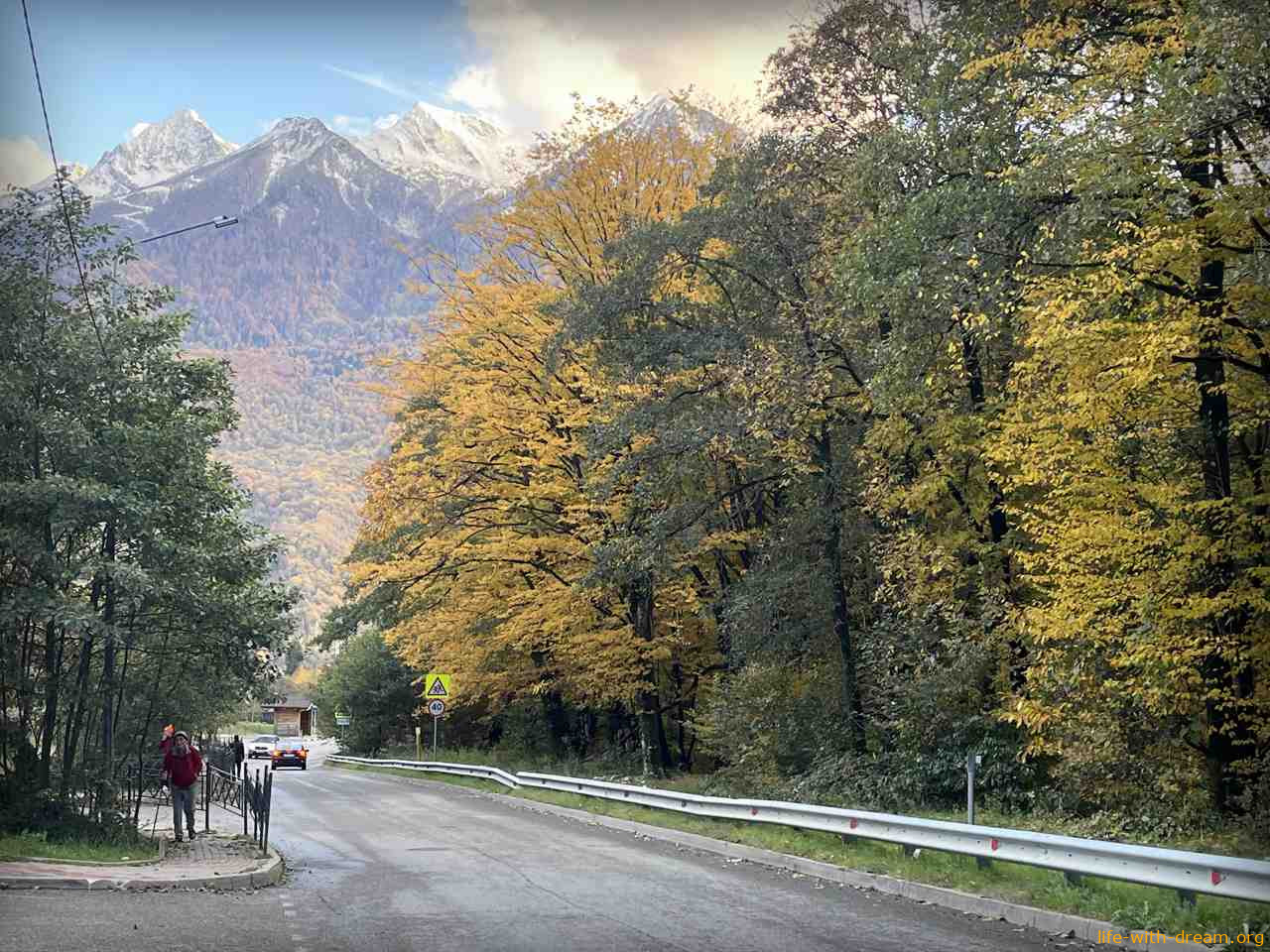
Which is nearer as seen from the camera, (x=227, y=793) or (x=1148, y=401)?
(x=1148, y=401)

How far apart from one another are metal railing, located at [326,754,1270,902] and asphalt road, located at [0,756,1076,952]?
2.92 feet

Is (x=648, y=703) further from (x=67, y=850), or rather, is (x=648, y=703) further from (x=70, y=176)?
(x=70, y=176)

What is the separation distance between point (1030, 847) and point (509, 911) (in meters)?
5.04

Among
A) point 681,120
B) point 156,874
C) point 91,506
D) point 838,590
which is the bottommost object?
point 156,874

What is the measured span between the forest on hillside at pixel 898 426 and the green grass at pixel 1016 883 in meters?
3.50

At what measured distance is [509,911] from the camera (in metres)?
12.0

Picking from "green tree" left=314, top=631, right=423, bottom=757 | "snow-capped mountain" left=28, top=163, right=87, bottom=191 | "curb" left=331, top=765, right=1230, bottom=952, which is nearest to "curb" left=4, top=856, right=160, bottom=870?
"curb" left=331, top=765, right=1230, bottom=952

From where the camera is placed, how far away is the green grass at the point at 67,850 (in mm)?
15336

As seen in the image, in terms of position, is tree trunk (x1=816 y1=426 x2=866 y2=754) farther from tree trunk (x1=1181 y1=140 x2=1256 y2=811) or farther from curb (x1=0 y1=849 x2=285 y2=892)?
curb (x1=0 y1=849 x2=285 y2=892)

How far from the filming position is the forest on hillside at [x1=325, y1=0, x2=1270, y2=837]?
1633 centimetres

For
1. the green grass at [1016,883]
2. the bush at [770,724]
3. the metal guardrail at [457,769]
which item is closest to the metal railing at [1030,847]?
the green grass at [1016,883]

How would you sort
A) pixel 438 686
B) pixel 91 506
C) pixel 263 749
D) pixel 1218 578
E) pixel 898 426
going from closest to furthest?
pixel 1218 578 → pixel 91 506 → pixel 898 426 → pixel 438 686 → pixel 263 749

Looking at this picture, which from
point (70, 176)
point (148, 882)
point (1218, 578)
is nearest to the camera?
point (148, 882)

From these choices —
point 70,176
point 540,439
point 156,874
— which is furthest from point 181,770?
point 540,439
